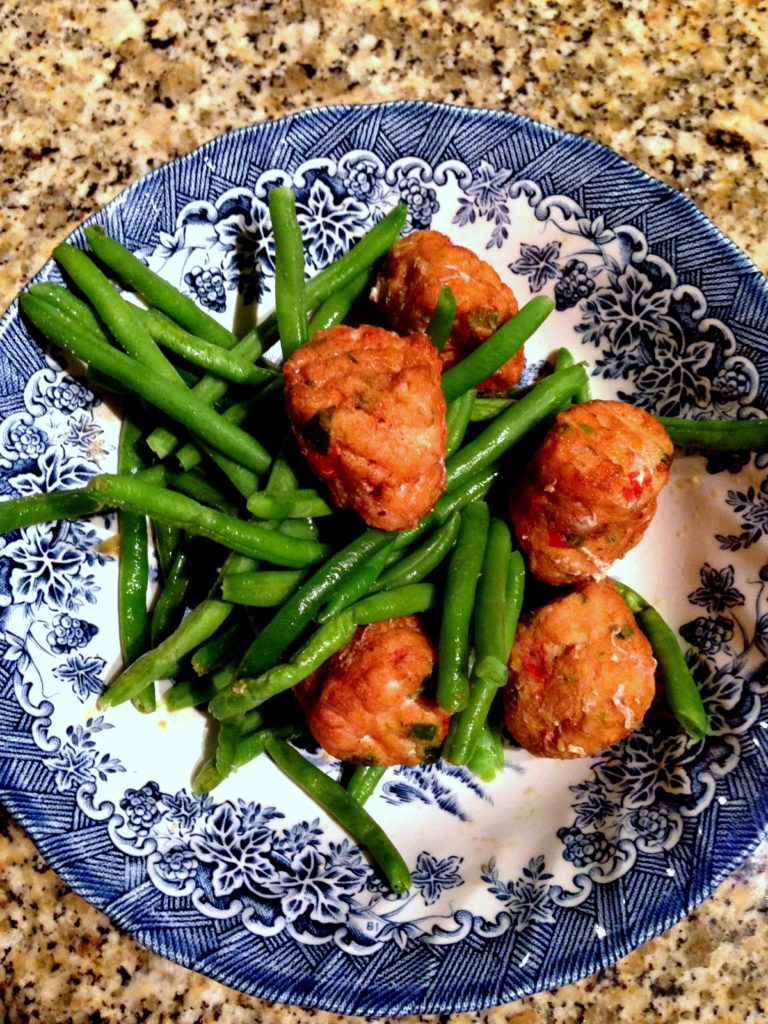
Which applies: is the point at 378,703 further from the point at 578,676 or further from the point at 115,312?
the point at 115,312

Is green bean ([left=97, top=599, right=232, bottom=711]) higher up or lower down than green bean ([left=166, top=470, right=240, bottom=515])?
lower down

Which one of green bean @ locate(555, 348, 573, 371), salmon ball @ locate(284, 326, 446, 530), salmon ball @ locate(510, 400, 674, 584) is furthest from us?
green bean @ locate(555, 348, 573, 371)

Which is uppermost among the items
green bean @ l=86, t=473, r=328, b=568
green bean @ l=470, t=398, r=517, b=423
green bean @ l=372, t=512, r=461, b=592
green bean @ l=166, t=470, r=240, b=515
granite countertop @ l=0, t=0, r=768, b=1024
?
granite countertop @ l=0, t=0, r=768, b=1024

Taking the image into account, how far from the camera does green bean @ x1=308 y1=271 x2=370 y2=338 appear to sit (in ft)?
8.58

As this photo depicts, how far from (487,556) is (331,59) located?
194cm

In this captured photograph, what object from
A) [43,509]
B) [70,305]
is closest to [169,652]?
[43,509]

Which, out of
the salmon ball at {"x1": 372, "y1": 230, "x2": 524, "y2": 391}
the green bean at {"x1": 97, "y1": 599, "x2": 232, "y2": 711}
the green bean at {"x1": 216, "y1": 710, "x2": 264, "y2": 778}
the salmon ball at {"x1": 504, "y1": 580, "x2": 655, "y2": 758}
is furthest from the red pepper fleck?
the green bean at {"x1": 216, "y1": 710, "x2": 264, "y2": 778}

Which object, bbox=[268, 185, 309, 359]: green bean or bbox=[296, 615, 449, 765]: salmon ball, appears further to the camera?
bbox=[268, 185, 309, 359]: green bean

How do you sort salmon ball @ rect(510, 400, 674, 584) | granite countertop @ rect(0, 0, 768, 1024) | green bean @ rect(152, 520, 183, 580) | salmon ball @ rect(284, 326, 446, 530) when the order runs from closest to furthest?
1. salmon ball @ rect(284, 326, 446, 530)
2. salmon ball @ rect(510, 400, 674, 584)
3. green bean @ rect(152, 520, 183, 580)
4. granite countertop @ rect(0, 0, 768, 1024)

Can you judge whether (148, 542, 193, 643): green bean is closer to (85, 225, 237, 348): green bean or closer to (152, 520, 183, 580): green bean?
(152, 520, 183, 580): green bean

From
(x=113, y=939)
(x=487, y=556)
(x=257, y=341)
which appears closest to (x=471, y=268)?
(x=257, y=341)

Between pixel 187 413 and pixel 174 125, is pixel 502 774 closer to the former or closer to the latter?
pixel 187 413

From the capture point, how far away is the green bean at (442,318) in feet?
7.72

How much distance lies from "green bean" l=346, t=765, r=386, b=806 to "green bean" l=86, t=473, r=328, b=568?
645mm
